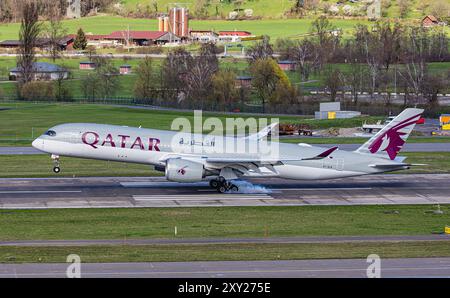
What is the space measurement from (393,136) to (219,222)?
16778mm

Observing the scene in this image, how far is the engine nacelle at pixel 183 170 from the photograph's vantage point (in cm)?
5050

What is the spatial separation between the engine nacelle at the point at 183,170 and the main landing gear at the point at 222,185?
1980 mm

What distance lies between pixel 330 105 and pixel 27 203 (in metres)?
75.8

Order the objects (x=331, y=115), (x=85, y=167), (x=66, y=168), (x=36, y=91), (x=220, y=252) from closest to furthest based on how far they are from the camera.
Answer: (x=220, y=252), (x=66, y=168), (x=85, y=167), (x=331, y=115), (x=36, y=91)

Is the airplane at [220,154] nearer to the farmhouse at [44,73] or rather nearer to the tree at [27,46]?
the tree at [27,46]

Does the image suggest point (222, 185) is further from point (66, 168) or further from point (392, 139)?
point (66, 168)

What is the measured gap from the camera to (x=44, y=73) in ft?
586

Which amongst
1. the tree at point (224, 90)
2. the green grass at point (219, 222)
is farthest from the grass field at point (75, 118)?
the green grass at point (219, 222)

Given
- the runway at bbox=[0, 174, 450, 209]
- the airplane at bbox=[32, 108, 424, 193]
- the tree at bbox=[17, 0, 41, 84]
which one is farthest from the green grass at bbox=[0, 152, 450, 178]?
the tree at bbox=[17, 0, 41, 84]

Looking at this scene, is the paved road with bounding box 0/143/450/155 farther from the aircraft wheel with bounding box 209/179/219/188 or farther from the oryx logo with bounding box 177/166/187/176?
the oryx logo with bounding box 177/166/187/176

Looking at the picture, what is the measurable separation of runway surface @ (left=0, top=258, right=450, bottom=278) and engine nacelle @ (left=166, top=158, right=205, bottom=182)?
19.2m

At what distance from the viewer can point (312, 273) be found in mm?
29797

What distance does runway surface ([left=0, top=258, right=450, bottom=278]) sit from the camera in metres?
29.3

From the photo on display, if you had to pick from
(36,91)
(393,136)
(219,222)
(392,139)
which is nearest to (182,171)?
(219,222)
